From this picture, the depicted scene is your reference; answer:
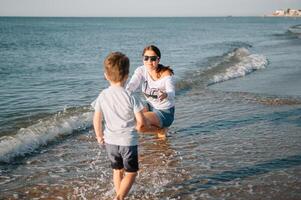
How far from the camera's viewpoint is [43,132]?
7.96 m

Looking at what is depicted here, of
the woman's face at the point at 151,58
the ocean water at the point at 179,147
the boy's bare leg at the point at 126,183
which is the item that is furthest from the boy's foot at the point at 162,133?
the boy's bare leg at the point at 126,183

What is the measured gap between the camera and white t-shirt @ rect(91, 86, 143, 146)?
4090 millimetres

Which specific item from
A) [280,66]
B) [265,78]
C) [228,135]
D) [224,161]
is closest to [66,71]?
[265,78]

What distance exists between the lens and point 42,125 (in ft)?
27.7

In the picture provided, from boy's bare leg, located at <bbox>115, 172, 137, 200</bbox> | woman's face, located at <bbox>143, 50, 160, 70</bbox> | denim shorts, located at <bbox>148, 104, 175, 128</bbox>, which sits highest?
woman's face, located at <bbox>143, 50, 160, 70</bbox>

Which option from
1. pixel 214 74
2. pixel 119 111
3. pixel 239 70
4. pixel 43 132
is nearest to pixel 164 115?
pixel 119 111

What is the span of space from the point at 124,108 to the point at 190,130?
4.10 meters

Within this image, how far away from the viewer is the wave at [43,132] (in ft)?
22.7

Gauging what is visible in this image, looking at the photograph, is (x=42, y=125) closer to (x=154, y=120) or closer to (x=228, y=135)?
(x=154, y=120)

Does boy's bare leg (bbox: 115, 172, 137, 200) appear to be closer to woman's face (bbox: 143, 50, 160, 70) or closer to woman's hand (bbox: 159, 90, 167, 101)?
woman's hand (bbox: 159, 90, 167, 101)

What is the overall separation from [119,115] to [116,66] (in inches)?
22.5

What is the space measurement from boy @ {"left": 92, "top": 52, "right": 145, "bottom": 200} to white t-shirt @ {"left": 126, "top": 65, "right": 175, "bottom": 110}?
216 centimetres

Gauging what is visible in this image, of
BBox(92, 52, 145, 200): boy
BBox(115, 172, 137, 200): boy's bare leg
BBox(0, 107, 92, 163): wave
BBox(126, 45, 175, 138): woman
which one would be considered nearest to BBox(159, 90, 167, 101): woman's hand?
BBox(126, 45, 175, 138): woman

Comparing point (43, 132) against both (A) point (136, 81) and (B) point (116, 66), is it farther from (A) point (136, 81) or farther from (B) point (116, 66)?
(B) point (116, 66)
